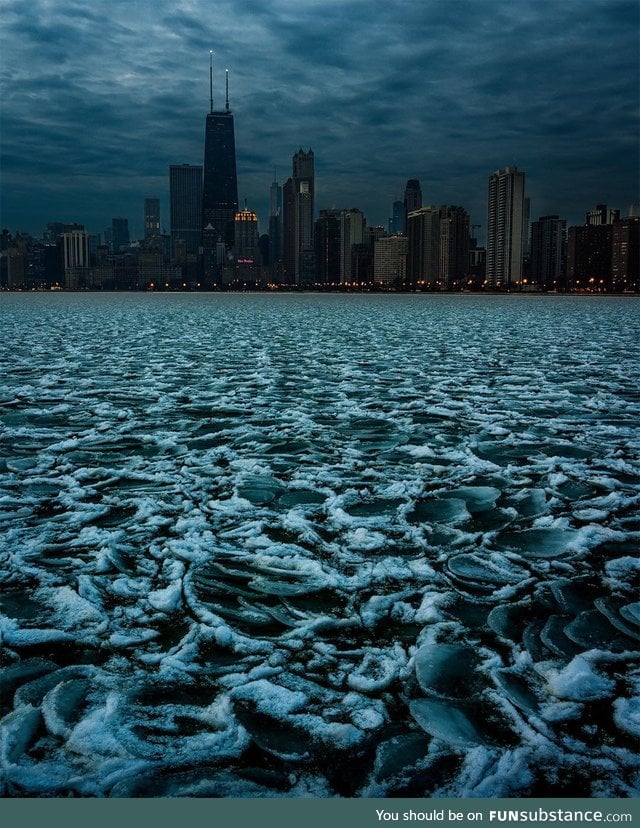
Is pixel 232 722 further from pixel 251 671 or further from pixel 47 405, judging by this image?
pixel 47 405

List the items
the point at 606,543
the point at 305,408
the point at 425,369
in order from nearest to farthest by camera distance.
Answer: the point at 606,543
the point at 305,408
the point at 425,369

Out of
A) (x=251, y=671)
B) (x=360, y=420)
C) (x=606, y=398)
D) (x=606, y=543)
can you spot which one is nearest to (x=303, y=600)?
(x=251, y=671)

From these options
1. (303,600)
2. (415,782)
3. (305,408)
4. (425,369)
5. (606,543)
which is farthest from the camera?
(425,369)

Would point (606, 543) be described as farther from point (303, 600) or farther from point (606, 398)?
point (606, 398)

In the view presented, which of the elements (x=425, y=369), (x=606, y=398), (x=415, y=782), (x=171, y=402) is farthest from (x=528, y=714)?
(x=425, y=369)

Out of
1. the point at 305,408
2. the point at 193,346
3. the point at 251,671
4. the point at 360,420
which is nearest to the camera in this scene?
the point at 251,671

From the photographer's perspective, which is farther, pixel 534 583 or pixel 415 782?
pixel 534 583
